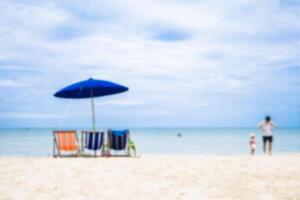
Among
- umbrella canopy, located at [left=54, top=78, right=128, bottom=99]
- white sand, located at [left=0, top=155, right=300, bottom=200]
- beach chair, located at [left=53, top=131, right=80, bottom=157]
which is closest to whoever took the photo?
white sand, located at [left=0, top=155, right=300, bottom=200]

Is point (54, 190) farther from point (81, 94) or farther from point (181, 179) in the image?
point (81, 94)

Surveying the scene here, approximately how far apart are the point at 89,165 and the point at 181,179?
7.66 ft

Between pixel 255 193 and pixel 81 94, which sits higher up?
pixel 81 94

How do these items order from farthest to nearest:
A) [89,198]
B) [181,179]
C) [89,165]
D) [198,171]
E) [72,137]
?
[72,137]
[89,165]
[198,171]
[181,179]
[89,198]

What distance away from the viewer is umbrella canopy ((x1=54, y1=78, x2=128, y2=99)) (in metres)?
10.1

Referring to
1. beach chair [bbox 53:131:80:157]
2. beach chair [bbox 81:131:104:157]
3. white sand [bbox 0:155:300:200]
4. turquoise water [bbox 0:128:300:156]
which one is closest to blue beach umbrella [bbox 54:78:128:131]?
beach chair [bbox 81:131:104:157]

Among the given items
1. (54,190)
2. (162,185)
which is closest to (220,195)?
(162,185)

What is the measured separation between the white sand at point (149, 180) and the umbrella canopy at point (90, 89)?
96.8 inches

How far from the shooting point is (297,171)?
742 centimetres

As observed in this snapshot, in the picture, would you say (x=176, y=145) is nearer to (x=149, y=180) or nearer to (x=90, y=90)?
(x=90, y=90)

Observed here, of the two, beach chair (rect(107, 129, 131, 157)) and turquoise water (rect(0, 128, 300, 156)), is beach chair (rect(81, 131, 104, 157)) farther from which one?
turquoise water (rect(0, 128, 300, 156))

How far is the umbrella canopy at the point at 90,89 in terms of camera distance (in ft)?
33.3

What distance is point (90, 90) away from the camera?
1105 centimetres

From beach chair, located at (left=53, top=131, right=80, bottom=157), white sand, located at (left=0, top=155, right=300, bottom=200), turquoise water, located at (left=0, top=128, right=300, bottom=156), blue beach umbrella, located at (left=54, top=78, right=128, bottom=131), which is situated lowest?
turquoise water, located at (left=0, top=128, right=300, bottom=156)
